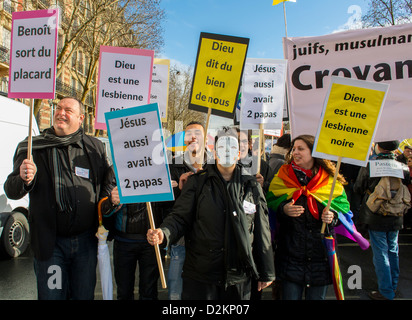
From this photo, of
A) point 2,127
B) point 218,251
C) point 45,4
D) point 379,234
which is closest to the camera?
point 218,251

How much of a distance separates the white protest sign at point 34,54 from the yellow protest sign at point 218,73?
1.34 m

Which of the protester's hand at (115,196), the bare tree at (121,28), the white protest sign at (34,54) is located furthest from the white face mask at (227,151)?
the bare tree at (121,28)

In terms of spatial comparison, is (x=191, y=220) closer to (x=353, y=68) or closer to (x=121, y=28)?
(x=353, y=68)

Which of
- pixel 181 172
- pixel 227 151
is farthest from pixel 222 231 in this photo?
pixel 181 172

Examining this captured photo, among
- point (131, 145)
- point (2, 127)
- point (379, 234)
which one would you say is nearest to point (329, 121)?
point (131, 145)

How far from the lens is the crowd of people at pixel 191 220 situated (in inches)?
96.3

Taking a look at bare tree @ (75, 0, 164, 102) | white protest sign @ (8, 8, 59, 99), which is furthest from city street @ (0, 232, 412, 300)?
bare tree @ (75, 0, 164, 102)

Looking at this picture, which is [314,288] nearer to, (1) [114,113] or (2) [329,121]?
(2) [329,121]

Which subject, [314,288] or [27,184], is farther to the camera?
[314,288]

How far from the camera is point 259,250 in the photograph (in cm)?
252

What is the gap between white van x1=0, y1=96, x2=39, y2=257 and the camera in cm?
523

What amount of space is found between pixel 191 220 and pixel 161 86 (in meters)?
2.05

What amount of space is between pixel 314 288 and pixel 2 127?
5087 mm
